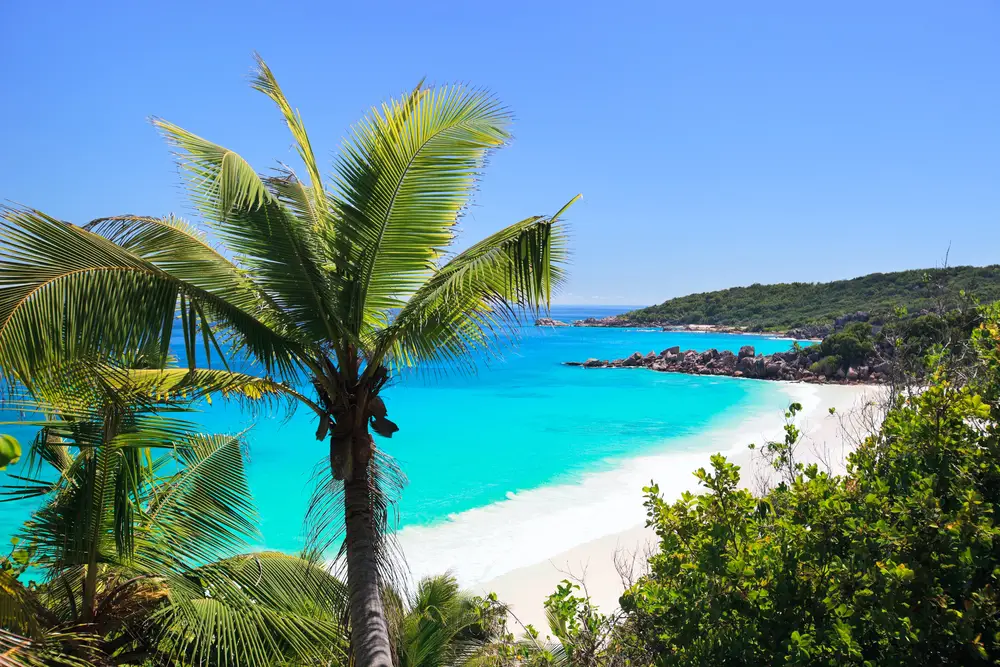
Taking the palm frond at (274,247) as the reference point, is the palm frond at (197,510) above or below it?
below

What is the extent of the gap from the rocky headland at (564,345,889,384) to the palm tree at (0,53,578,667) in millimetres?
35203

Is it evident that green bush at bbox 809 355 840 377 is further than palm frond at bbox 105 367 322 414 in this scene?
Yes

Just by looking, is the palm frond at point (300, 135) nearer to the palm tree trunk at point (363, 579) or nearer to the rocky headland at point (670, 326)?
the palm tree trunk at point (363, 579)

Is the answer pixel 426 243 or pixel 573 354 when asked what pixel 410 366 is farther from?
pixel 573 354

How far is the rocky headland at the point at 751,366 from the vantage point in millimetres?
38469

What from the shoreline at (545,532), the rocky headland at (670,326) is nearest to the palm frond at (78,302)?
the shoreline at (545,532)

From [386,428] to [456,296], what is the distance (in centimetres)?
117

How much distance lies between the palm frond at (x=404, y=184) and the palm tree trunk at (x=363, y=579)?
124cm

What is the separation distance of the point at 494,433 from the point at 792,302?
280 feet

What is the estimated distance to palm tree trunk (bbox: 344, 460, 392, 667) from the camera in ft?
13.7

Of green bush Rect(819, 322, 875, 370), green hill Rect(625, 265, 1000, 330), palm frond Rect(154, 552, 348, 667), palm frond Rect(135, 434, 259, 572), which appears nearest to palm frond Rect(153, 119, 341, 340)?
palm frond Rect(135, 434, 259, 572)

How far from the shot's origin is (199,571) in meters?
5.13

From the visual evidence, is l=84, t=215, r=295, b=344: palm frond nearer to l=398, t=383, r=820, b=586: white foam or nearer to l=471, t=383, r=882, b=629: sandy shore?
l=471, t=383, r=882, b=629: sandy shore

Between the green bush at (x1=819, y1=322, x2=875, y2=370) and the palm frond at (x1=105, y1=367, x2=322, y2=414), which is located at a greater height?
the palm frond at (x1=105, y1=367, x2=322, y2=414)
